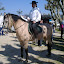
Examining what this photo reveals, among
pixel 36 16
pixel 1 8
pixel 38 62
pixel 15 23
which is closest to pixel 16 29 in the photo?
pixel 15 23

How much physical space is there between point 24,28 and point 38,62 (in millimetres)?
1882

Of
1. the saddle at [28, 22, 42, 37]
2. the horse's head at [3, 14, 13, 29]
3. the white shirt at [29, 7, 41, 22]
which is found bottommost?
the saddle at [28, 22, 42, 37]

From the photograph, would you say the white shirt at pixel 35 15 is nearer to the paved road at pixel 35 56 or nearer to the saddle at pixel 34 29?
the saddle at pixel 34 29

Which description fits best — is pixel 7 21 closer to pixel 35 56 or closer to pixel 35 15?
pixel 35 15

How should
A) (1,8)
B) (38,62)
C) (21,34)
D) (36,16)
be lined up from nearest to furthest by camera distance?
(21,34) → (38,62) → (36,16) → (1,8)

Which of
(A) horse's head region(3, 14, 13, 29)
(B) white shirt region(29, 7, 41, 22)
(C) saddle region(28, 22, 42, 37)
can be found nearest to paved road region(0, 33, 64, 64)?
(A) horse's head region(3, 14, 13, 29)

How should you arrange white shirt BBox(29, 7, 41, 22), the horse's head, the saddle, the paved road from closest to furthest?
the horse's head → the saddle → the paved road → white shirt BBox(29, 7, 41, 22)

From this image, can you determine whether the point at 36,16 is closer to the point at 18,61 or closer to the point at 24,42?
the point at 24,42

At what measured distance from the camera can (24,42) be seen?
4.46 meters

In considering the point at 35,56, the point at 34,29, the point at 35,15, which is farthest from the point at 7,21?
the point at 35,56

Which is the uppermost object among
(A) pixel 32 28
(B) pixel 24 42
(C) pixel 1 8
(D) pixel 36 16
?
(C) pixel 1 8

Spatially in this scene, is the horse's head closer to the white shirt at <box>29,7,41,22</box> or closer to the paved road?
the paved road

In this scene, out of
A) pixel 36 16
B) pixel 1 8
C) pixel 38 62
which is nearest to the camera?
pixel 38 62

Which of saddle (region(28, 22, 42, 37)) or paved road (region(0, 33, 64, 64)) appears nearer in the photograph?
saddle (region(28, 22, 42, 37))
